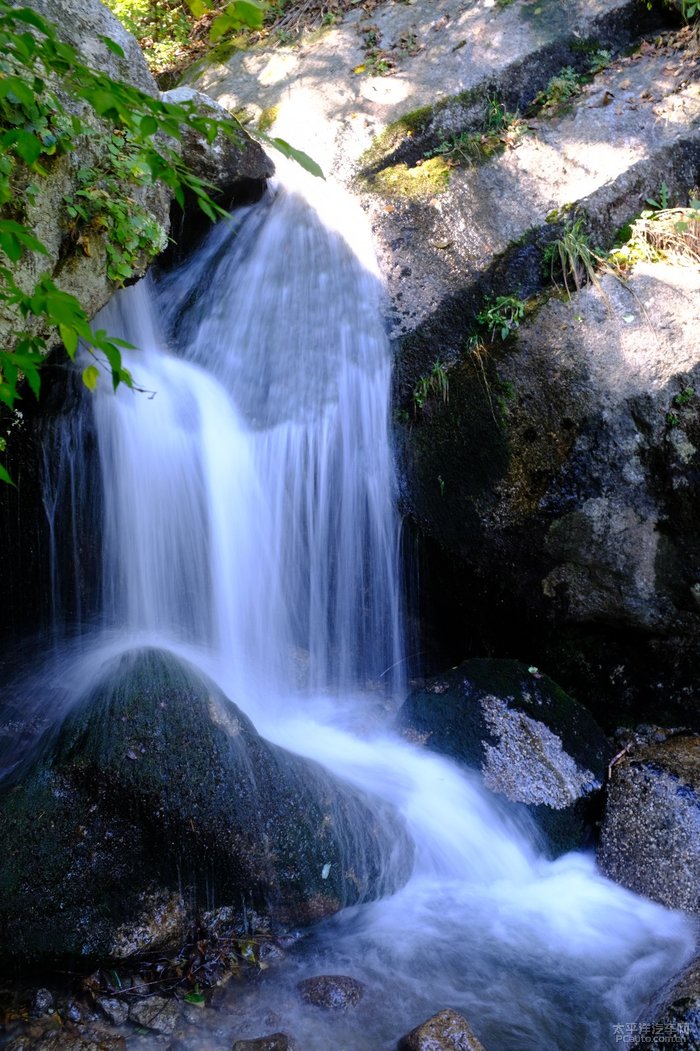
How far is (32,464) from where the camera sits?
15.0 feet

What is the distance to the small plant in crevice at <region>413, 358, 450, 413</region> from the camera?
5277 millimetres

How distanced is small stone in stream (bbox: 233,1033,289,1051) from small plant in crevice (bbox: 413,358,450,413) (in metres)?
3.73

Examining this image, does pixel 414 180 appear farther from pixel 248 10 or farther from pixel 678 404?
pixel 248 10

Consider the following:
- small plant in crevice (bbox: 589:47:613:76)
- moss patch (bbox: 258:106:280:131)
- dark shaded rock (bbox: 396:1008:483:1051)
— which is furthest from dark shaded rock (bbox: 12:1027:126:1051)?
small plant in crevice (bbox: 589:47:613:76)

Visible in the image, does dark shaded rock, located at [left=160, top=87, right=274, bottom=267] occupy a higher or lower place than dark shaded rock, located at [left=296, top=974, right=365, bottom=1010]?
higher

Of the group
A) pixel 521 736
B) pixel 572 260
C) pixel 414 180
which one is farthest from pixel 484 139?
pixel 521 736

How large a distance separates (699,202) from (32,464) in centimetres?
491

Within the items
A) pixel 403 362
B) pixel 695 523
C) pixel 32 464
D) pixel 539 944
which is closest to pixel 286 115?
pixel 403 362

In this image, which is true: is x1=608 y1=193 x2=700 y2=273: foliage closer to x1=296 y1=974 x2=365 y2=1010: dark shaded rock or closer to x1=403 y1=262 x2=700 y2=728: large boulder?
x1=403 y1=262 x2=700 y2=728: large boulder

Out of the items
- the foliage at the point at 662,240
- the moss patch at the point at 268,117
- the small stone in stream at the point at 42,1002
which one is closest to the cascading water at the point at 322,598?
the small stone in stream at the point at 42,1002

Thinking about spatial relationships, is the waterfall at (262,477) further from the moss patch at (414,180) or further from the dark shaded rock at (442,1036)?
the dark shaded rock at (442,1036)

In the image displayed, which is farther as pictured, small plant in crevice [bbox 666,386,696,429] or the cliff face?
the cliff face

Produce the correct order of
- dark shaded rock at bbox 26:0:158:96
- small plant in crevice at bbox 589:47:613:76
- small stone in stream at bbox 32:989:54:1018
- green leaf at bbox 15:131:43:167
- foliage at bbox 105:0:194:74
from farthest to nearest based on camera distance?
foliage at bbox 105:0:194:74
small plant in crevice at bbox 589:47:613:76
dark shaded rock at bbox 26:0:158:96
small stone in stream at bbox 32:989:54:1018
green leaf at bbox 15:131:43:167

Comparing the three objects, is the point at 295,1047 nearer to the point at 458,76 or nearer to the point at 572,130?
the point at 572,130
